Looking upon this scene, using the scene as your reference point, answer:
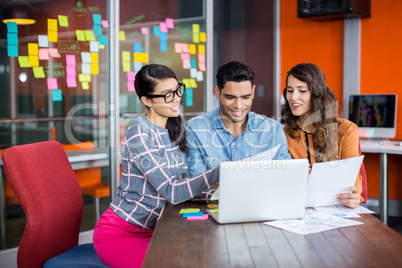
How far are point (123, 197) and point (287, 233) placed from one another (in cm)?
78

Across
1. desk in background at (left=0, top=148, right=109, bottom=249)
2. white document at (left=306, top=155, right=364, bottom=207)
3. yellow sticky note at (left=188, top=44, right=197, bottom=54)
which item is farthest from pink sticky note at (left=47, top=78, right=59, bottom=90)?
white document at (left=306, top=155, right=364, bottom=207)

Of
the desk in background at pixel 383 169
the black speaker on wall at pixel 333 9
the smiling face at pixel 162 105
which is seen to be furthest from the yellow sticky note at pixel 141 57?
the desk in background at pixel 383 169

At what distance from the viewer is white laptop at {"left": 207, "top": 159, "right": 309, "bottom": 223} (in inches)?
64.6

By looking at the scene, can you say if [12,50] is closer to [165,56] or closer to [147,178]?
[165,56]

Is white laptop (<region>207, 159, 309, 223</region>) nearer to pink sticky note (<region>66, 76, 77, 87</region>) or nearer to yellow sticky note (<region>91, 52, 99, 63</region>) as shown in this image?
pink sticky note (<region>66, 76, 77, 87</region>)

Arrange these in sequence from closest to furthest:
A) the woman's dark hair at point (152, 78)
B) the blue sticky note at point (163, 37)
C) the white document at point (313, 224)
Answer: the white document at point (313, 224)
the woman's dark hair at point (152, 78)
the blue sticky note at point (163, 37)

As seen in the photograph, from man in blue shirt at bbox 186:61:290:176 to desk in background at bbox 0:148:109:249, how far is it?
1468mm

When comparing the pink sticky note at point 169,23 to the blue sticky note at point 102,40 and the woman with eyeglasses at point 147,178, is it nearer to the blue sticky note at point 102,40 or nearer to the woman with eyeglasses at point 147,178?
the blue sticky note at point 102,40

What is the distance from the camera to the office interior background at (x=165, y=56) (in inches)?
134

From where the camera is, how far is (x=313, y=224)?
1.70 metres

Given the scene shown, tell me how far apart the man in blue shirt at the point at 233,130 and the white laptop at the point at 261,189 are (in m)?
0.71

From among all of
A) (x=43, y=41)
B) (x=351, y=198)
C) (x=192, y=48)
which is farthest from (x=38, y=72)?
(x=351, y=198)

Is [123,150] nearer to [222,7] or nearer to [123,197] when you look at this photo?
[123,197]

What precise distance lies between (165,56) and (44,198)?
250cm
